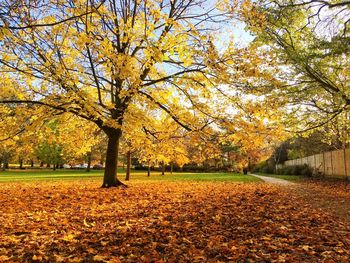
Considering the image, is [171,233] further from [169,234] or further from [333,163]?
[333,163]

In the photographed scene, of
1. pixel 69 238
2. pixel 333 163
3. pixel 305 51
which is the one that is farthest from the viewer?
pixel 333 163

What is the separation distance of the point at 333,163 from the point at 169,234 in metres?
24.3

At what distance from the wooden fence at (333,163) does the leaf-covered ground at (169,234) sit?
55.0 ft

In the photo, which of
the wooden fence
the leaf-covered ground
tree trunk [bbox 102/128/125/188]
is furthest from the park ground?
the wooden fence

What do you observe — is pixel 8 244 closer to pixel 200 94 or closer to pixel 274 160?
pixel 200 94

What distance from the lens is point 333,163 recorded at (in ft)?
88.0

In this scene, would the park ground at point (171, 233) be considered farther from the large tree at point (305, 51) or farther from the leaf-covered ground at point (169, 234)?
the large tree at point (305, 51)

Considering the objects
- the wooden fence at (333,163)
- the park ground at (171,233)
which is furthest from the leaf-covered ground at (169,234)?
the wooden fence at (333,163)

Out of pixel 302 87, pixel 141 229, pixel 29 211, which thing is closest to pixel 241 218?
pixel 141 229

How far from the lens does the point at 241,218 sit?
24.9 ft

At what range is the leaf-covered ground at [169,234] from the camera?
15.3 feet

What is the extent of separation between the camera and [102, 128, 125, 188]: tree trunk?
1500cm

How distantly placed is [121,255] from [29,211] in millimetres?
4843

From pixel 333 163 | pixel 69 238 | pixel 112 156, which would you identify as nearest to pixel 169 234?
pixel 69 238
